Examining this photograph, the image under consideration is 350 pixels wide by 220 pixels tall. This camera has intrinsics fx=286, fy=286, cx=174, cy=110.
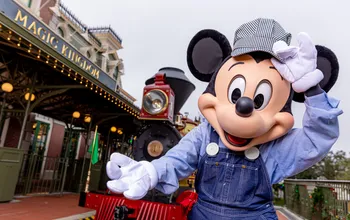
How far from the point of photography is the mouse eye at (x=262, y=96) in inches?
64.2

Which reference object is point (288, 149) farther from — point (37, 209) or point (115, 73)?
point (115, 73)

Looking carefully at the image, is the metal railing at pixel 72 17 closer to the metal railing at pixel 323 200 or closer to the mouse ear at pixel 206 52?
the metal railing at pixel 323 200

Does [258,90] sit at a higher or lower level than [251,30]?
lower

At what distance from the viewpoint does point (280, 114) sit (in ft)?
5.33

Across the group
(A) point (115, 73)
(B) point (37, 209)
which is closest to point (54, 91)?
(B) point (37, 209)

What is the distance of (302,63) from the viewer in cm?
149

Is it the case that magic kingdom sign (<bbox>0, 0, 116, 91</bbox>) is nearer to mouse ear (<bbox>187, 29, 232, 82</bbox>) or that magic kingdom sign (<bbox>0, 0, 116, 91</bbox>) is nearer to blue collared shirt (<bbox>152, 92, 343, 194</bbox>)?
mouse ear (<bbox>187, 29, 232, 82</bbox>)

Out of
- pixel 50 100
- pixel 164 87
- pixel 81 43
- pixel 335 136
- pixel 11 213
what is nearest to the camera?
pixel 335 136

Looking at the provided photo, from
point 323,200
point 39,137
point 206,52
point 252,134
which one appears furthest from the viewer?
point 39,137

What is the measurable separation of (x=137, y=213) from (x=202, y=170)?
1.57m

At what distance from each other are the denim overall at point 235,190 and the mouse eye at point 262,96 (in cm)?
30

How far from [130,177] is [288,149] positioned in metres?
0.92

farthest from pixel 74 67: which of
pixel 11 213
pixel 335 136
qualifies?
pixel 335 136

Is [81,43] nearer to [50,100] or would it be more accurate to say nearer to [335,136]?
[50,100]
